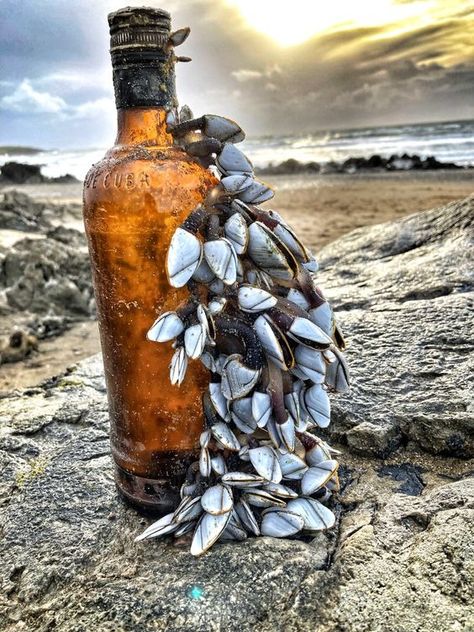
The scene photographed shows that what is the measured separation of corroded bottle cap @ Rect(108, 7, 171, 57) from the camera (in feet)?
4.82

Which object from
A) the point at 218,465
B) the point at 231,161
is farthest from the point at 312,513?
the point at 231,161

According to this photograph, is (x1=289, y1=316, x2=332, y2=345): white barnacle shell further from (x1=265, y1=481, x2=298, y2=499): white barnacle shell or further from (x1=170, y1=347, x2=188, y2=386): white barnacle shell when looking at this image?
(x1=265, y1=481, x2=298, y2=499): white barnacle shell

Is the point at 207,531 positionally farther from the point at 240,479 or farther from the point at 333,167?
the point at 333,167

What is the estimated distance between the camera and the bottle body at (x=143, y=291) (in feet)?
4.92

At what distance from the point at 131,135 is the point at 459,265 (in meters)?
1.85

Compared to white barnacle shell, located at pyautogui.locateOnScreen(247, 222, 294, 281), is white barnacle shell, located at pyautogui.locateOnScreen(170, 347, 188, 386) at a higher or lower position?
lower

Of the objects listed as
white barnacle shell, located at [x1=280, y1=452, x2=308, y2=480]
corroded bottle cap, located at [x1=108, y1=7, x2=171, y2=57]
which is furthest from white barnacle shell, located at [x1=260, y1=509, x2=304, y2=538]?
corroded bottle cap, located at [x1=108, y1=7, x2=171, y2=57]

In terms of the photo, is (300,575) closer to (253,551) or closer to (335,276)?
(253,551)

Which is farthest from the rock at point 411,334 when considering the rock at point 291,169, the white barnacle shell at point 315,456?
the rock at point 291,169

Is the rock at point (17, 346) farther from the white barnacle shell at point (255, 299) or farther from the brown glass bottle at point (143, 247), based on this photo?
the white barnacle shell at point (255, 299)

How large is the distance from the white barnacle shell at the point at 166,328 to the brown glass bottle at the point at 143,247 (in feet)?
0.36

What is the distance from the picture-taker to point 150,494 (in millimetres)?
1706

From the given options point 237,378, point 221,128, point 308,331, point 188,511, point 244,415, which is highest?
point 221,128

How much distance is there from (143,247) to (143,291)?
116 millimetres
